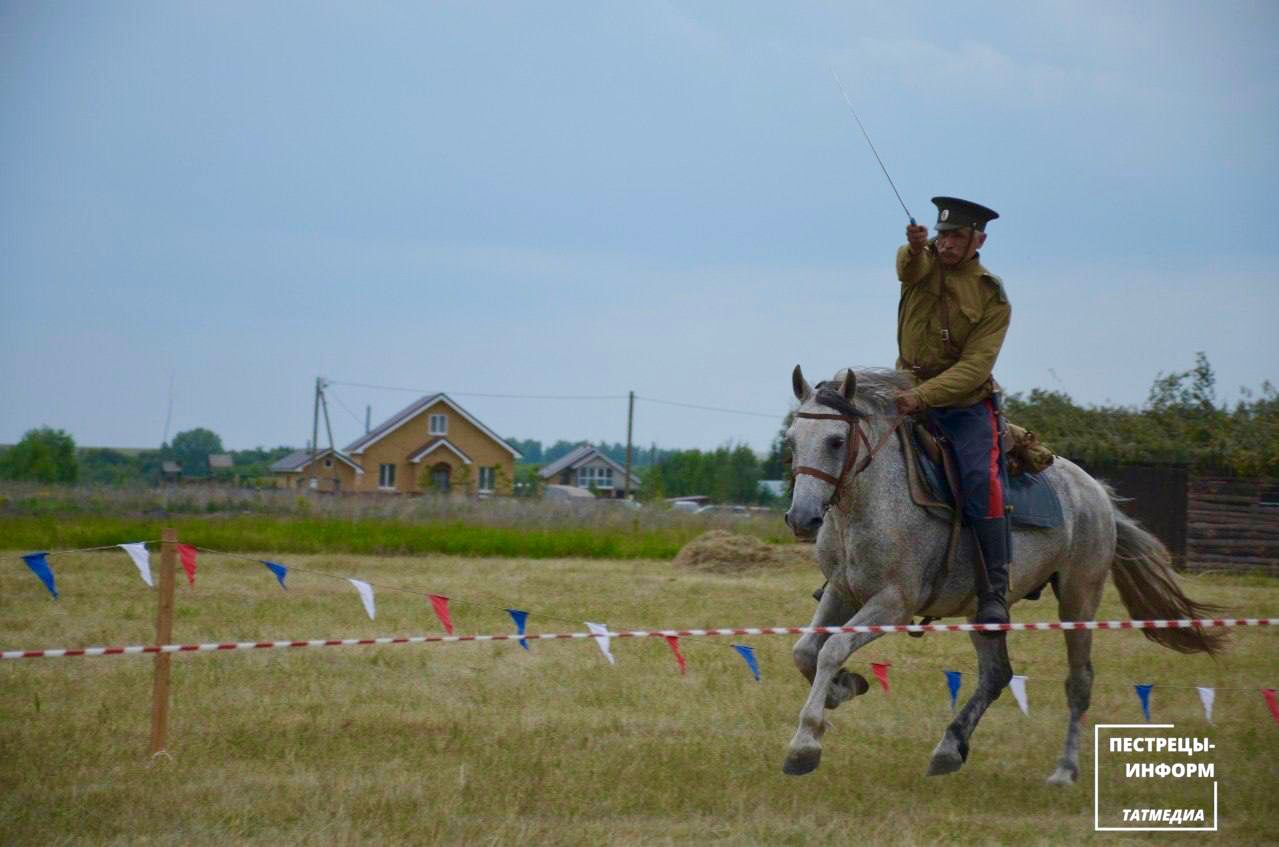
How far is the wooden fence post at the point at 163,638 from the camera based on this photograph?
679 cm

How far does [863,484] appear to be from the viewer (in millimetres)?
6934

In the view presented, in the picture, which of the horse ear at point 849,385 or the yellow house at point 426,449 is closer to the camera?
the horse ear at point 849,385

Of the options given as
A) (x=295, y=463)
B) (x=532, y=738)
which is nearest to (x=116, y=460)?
(x=295, y=463)

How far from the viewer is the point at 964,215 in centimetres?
741

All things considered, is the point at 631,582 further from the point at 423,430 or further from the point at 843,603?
Result: the point at 423,430

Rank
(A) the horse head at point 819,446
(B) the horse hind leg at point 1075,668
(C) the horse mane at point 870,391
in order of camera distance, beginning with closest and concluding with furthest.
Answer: (A) the horse head at point 819,446
(C) the horse mane at point 870,391
(B) the horse hind leg at point 1075,668

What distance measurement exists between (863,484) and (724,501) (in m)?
61.1

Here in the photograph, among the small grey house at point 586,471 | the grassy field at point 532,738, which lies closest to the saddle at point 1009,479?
the grassy field at point 532,738

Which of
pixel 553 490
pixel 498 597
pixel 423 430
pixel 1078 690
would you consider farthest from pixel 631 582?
pixel 553 490

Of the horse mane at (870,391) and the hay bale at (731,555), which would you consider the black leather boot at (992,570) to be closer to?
the horse mane at (870,391)

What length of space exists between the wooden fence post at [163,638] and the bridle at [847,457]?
10.9 feet

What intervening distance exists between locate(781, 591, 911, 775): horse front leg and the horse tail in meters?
2.62
